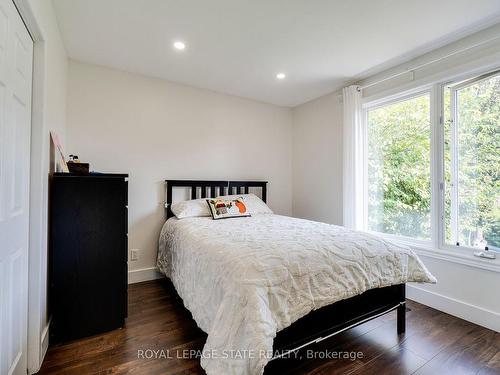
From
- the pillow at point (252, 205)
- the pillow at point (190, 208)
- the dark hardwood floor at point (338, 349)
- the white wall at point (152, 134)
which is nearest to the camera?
the dark hardwood floor at point (338, 349)

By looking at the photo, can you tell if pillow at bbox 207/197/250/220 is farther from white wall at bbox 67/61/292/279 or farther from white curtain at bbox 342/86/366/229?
white curtain at bbox 342/86/366/229

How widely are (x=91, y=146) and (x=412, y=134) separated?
3.45m

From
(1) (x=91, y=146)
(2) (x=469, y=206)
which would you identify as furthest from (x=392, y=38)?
(1) (x=91, y=146)

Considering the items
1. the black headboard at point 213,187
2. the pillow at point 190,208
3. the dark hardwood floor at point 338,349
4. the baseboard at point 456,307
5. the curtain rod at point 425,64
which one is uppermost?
the curtain rod at point 425,64

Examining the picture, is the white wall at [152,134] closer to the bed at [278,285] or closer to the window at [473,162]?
the bed at [278,285]

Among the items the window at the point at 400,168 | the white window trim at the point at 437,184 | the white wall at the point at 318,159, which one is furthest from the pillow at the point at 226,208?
the white window trim at the point at 437,184

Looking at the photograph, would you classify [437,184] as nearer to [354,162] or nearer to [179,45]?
[354,162]

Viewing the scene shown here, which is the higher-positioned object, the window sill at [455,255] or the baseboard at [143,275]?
the window sill at [455,255]

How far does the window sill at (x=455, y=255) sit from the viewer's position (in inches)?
79.7

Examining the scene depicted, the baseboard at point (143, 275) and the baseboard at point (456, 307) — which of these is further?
the baseboard at point (143, 275)

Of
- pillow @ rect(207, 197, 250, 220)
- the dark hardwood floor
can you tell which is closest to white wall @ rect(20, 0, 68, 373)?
the dark hardwood floor

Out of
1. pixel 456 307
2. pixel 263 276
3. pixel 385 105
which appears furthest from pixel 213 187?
pixel 456 307

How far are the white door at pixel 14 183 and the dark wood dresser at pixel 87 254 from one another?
0.33 metres

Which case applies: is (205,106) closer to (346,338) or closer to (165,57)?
(165,57)
